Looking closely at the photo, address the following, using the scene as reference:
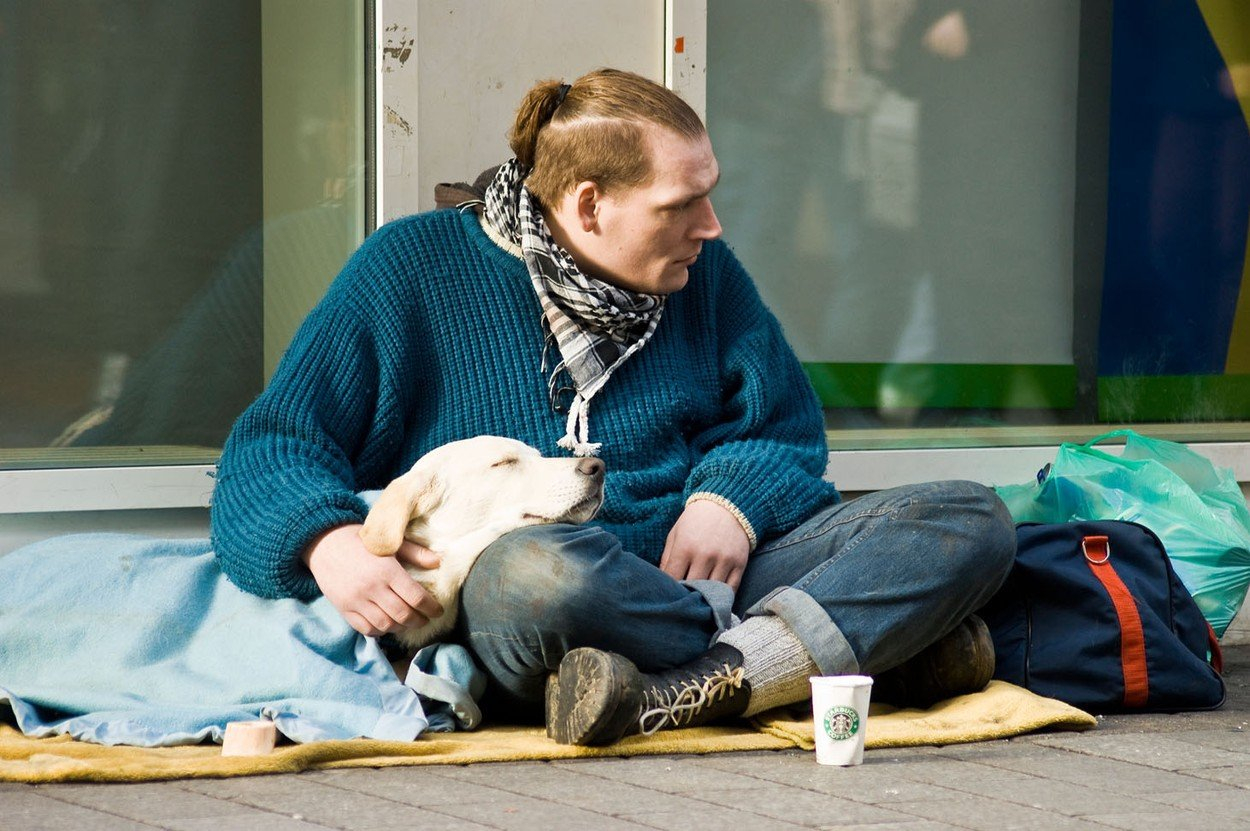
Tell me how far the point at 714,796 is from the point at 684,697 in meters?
0.38

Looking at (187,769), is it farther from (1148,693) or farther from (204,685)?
(1148,693)

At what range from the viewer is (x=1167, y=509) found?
3.95 metres

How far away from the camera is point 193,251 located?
3.97 meters

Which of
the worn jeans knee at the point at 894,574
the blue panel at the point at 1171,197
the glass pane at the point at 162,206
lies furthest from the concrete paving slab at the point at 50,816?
the blue panel at the point at 1171,197

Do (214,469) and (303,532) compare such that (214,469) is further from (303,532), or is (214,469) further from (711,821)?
(711,821)

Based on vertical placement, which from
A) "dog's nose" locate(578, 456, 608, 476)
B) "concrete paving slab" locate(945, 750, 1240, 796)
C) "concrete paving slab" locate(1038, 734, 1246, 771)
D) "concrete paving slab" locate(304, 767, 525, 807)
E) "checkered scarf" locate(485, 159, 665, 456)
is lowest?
"concrete paving slab" locate(1038, 734, 1246, 771)

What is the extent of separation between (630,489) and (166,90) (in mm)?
1647

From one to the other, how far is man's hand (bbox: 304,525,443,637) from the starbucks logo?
2.37 ft

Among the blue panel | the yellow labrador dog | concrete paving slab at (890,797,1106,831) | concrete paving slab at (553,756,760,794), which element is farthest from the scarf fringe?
the blue panel

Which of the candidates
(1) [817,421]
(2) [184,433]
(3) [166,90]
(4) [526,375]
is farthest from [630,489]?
(3) [166,90]

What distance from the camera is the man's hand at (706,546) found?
3.14m

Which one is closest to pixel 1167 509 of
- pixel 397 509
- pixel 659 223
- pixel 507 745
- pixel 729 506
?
pixel 729 506

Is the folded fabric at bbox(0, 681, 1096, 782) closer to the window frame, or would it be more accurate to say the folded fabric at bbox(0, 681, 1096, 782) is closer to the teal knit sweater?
the teal knit sweater

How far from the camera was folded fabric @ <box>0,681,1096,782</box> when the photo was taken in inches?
98.9
